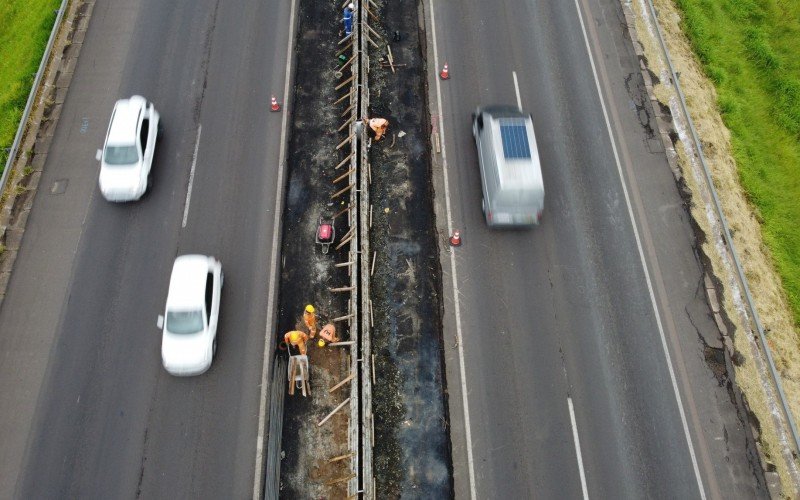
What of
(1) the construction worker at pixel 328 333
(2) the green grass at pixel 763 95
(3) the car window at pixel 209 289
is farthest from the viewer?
(2) the green grass at pixel 763 95

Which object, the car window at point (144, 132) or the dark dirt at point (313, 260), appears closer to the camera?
the dark dirt at point (313, 260)

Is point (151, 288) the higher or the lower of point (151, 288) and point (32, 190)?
the lower

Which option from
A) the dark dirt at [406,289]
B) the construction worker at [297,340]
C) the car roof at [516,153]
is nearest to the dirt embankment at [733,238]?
the car roof at [516,153]

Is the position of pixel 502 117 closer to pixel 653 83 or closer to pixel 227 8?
pixel 653 83

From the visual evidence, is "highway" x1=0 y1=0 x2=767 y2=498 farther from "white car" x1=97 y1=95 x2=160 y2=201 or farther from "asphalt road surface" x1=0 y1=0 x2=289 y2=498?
"white car" x1=97 y1=95 x2=160 y2=201

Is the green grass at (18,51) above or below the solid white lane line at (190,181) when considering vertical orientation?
above

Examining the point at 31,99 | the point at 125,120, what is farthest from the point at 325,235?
the point at 31,99

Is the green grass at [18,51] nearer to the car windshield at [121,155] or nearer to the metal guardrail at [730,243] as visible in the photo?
the car windshield at [121,155]

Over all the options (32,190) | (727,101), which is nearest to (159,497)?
(32,190)
